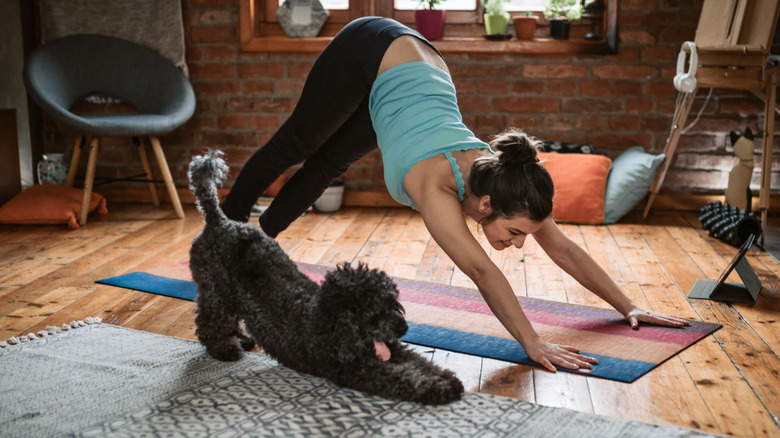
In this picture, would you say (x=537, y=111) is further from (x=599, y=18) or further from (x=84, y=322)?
(x=84, y=322)

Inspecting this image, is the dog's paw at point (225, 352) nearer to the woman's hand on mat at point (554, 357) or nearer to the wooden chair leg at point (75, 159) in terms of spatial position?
the woman's hand on mat at point (554, 357)

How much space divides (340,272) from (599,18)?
2.97 m

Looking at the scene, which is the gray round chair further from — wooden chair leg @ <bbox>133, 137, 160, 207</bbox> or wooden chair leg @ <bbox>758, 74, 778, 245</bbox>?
wooden chair leg @ <bbox>758, 74, 778, 245</bbox>

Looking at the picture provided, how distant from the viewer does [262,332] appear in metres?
1.60

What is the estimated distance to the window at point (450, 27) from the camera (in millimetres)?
3746

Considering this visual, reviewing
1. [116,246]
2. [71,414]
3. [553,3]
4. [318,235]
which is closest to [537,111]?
[553,3]

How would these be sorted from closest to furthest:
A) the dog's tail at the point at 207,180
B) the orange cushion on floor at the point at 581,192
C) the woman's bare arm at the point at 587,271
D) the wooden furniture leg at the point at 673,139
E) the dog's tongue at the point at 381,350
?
1. the dog's tongue at the point at 381,350
2. the dog's tail at the point at 207,180
3. the woman's bare arm at the point at 587,271
4. the wooden furniture leg at the point at 673,139
5. the orange cushion on floor at the point at 581,192

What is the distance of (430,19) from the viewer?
3781 mm

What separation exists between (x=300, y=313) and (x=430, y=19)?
263 centimetres

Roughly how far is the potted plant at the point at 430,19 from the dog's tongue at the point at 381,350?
2.67 metres

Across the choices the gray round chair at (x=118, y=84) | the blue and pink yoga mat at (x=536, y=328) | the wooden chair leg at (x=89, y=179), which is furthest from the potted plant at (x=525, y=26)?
the wooden chair leg at (x=89, y=179)

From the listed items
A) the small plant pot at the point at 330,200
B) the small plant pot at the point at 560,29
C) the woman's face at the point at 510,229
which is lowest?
the small plant pot at the point at 330,200

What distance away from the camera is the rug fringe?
181 centimetres

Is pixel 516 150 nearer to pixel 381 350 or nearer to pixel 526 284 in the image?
pixel 381 350
